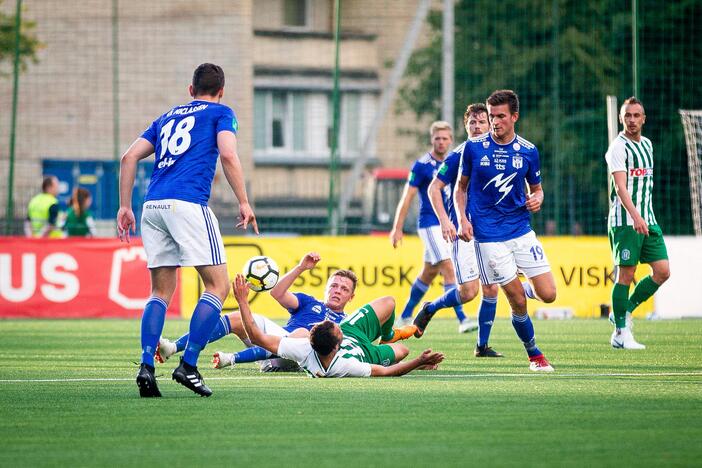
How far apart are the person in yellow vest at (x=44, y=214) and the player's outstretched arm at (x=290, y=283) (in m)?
11.2

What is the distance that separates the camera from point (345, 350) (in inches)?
369

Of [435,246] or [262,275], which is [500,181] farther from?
[435,246]

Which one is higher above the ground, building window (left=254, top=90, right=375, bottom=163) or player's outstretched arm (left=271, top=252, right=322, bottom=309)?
building window (left=254, top=90, right=375, bottom=163)

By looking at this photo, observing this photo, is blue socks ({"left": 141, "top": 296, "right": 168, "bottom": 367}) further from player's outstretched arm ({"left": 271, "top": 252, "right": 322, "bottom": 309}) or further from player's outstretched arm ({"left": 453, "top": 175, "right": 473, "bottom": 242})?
player's outstretched arm ({"left": 453, "top": 175, "right": 473, "bottom": 242})

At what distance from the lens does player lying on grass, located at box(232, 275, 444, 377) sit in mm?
9070

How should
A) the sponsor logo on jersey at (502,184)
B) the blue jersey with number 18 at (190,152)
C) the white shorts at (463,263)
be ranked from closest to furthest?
1. the blue jersey with number 18 at (190,152)
2. the sponsor logo on jersey at (502,184)
3. the white shorts at (463,263)

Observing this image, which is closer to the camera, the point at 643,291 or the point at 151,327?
the point at 151,327

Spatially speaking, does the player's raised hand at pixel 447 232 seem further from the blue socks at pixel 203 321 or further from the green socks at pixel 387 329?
the blue socks at pixel 203 321

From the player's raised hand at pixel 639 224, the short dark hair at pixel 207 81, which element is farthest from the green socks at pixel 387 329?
the player's raised hand at pixel 639 224

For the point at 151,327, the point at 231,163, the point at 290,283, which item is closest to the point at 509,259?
the point at 290,283

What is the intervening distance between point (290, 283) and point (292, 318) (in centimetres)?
38

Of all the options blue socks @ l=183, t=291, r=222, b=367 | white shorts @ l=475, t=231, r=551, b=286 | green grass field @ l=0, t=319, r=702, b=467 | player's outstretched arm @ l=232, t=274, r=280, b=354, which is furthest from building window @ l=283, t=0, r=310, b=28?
blue socks @ l=183, t=291, r=222, b=367

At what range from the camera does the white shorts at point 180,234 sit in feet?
27.4

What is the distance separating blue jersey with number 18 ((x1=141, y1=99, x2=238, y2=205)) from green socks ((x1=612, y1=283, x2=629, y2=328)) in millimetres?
5440
